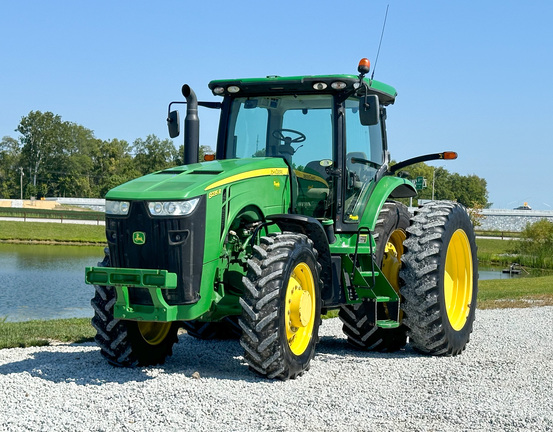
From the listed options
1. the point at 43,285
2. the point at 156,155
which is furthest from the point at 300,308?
the point at 156,155

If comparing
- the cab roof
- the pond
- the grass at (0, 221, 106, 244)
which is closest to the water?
the pond

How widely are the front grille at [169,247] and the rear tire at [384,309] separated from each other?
2438 millimetres

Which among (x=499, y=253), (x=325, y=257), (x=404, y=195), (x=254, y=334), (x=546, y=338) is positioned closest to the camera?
(x=254, y=334)

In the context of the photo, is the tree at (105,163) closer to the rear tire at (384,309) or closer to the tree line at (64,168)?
the tree line at (64,168)

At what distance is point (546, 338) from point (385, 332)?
8.75ft

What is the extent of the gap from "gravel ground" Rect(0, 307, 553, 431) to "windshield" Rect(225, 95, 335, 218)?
1.82 metres

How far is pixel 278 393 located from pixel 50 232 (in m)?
47.8

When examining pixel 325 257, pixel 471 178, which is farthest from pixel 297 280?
pixel 471 178

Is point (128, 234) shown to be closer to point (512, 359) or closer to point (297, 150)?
point (297, 150)

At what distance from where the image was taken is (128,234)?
6.52 m

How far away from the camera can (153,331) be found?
740cm

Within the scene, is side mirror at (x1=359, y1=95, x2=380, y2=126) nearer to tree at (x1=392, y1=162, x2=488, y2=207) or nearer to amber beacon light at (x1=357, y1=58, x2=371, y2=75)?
amber beacon light at (x1=357, y1=58, x2=371, y2=75)

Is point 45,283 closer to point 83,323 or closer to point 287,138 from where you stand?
point 83,323

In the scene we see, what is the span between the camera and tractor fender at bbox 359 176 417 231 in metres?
8.06
